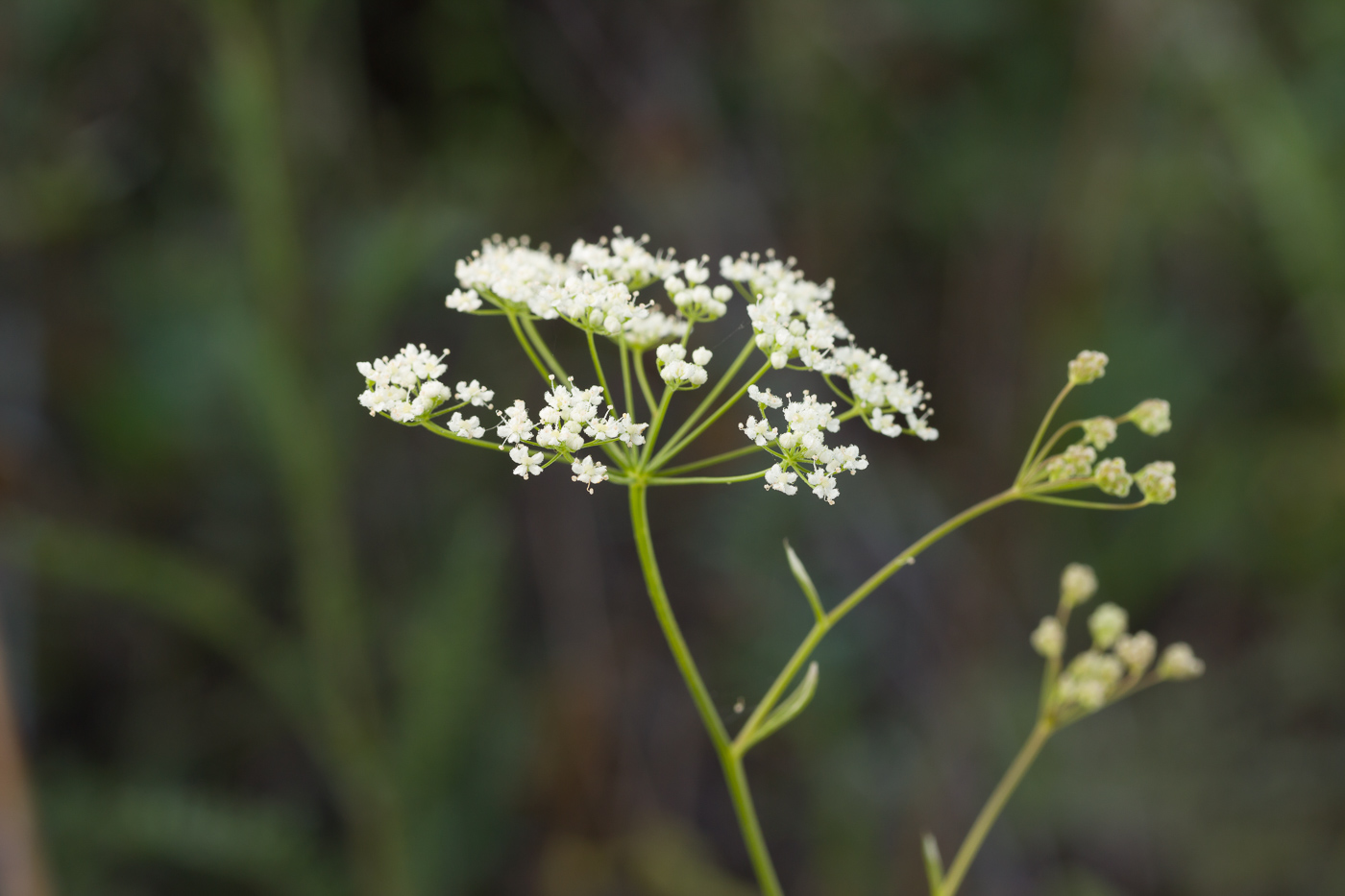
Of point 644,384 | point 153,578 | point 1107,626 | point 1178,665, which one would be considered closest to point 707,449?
point 153,578

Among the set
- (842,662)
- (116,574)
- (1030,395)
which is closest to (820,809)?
(842,662)

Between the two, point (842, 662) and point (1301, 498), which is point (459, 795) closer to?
point (842, 662)

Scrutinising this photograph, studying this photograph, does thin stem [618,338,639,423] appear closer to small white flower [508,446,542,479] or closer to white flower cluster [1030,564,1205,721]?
small white flower [508,446,542,479]

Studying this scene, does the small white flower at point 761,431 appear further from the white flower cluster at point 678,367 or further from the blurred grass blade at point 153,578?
the blurred grass blade at point 153,578

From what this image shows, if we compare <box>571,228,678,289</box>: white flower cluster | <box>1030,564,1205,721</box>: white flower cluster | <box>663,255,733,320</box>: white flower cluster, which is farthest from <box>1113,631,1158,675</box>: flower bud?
<box>571,228,678,289</box>: white flower cluster

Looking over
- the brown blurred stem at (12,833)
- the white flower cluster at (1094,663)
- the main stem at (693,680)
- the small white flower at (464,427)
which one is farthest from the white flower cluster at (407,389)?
the brown blurred stem at (12,833)
